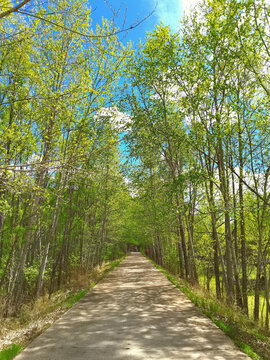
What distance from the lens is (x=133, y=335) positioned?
5543 millimetres

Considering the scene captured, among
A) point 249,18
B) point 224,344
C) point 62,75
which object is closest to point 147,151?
point 62,75

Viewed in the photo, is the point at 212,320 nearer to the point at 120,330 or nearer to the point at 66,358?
the point at 120,330

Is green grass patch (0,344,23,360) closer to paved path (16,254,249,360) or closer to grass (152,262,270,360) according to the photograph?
paved path (16,254,249,360)

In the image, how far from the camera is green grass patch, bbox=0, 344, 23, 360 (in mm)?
4367

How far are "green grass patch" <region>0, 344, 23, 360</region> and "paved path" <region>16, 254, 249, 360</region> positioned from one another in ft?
0.43

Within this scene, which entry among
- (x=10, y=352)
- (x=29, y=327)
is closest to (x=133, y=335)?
(x=10, y=352)

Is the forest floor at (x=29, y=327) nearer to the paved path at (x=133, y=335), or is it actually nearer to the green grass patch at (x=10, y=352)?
the green grass patch at (x=10, y=352)

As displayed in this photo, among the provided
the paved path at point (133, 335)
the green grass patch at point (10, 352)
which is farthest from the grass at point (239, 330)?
the green grass patch at point (10, 352)

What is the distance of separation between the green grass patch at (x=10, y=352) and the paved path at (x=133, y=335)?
130 mm

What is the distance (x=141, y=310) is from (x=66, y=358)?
12.8 feet

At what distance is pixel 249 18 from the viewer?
756 centimetres

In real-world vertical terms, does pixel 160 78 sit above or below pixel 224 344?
above

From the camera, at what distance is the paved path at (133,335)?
179 inches

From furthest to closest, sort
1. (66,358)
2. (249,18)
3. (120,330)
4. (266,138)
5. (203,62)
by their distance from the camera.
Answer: (266,138) → (203,62) → (249,18) → (120,330) → (66,358)
